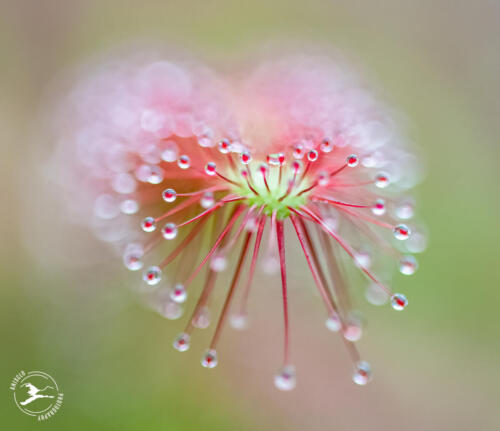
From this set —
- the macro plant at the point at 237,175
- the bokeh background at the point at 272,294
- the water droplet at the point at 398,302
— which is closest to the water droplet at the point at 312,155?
the macro plant at the point at 237,175

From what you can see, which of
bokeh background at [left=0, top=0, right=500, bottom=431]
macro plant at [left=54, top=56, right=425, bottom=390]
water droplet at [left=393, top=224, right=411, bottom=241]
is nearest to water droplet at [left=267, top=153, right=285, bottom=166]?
macro plant at [left=54, top=56, right=425, bottom=390]

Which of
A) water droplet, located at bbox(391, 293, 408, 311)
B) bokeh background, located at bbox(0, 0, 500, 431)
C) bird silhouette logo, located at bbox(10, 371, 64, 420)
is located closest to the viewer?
water droplet, located at bbox(391, 293, 408, 311)

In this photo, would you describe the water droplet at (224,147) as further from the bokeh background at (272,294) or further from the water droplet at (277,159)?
the bokeh background at (272,294)

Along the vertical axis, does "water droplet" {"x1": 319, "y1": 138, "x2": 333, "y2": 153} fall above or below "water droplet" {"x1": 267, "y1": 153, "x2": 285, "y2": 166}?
above

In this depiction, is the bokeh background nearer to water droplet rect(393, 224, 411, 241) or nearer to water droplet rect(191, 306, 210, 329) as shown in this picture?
water droplet rect(191, 306, 210, 329)

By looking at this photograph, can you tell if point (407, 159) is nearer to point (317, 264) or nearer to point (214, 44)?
point (317, 264)

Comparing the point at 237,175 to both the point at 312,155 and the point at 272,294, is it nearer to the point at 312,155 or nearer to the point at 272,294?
the point at 312,155
